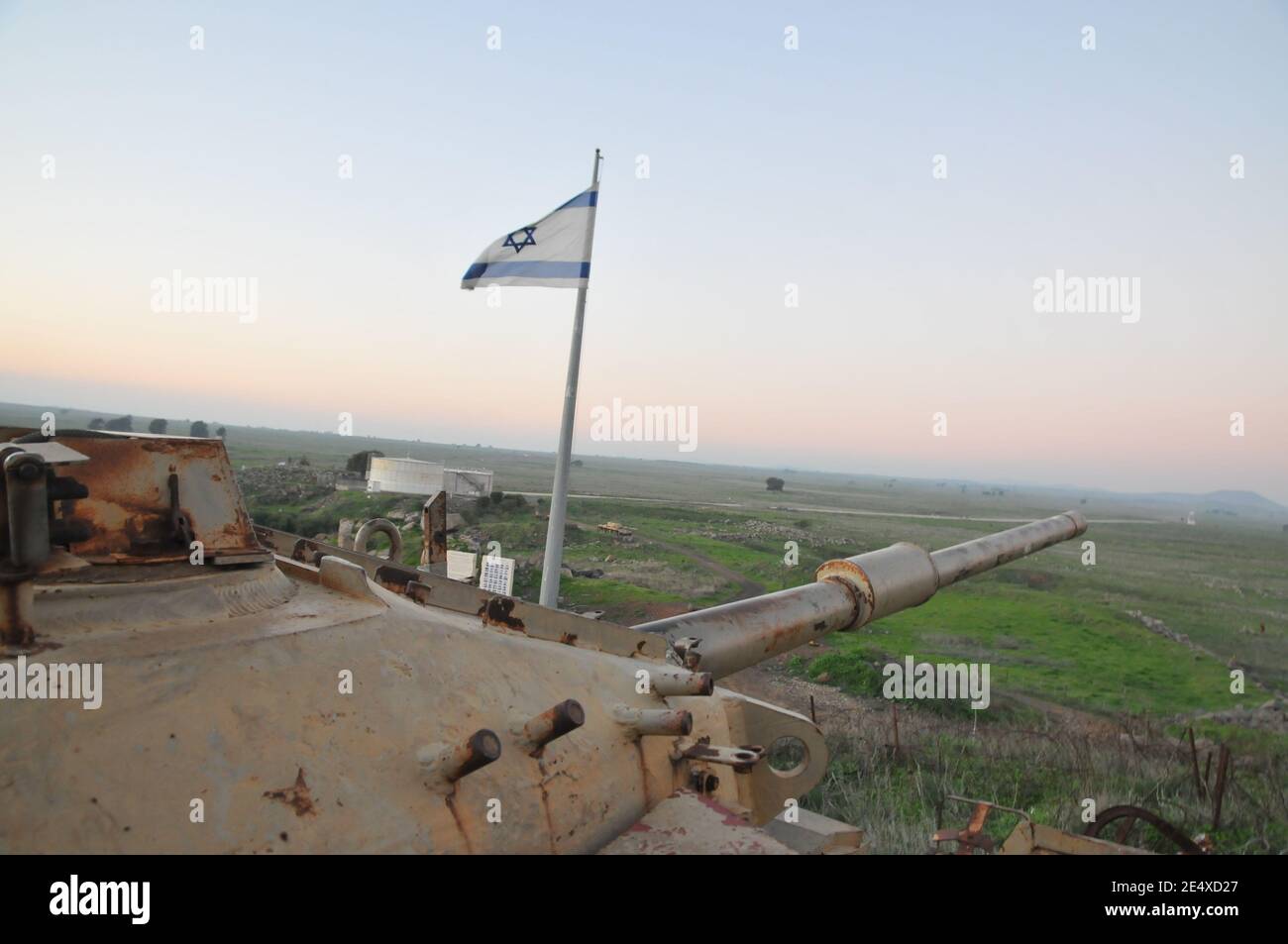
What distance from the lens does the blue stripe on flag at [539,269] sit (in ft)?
A: 38.3

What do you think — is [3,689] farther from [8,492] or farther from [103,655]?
[8,492]

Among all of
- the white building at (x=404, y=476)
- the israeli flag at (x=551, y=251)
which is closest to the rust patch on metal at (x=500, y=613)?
the israeli flag at (x=551, y=251)

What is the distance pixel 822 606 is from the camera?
5.87 meters

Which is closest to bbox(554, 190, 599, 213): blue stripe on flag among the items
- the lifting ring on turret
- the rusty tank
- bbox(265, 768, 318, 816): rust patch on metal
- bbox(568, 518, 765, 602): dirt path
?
the lifting ring on turret

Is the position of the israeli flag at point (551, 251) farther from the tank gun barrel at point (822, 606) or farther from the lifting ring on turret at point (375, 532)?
the lifting ring on turret at point (375, 532)

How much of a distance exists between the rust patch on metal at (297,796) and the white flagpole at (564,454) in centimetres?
830

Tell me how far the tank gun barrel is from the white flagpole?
5174 mm

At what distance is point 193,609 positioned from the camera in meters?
3.05

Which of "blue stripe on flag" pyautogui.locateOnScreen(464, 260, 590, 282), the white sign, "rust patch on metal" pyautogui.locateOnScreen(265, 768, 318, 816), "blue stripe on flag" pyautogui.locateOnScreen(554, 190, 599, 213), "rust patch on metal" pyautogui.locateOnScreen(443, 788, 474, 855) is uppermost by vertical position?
"blue stripe on flag" pyautogui.locateOnScreen(554, 190, 599, 213)

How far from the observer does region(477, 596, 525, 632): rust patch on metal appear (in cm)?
392

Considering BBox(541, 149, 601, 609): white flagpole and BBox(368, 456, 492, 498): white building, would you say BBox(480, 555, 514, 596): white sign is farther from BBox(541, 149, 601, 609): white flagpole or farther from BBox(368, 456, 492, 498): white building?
BBox(368, 456, 492, 498): white building

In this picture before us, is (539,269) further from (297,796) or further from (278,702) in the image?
(297,796)
